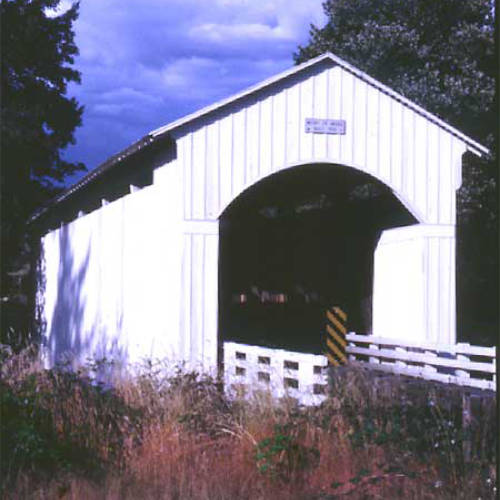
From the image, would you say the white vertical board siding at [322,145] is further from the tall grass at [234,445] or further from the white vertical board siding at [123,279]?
the tall grass at [234,445]

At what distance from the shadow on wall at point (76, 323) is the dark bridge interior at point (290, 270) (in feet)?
9.49

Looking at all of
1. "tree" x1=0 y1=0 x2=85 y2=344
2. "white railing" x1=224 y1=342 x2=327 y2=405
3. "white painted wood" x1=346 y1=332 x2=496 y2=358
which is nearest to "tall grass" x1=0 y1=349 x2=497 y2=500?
"white railing" x1=224 y1=342 x2=327 y2=405

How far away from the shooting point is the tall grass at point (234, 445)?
6652 millimetres

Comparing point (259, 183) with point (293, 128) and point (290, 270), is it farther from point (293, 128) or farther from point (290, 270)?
point (290, 270)

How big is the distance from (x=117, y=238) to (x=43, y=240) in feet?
28.2

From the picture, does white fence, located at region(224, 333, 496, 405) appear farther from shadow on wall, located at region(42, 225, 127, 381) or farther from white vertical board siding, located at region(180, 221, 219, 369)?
shadow on wall, located at region(42, 225, 127, 381)

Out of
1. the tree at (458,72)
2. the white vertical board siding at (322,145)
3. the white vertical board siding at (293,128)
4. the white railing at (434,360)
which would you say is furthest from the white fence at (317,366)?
the tree at (458,72)

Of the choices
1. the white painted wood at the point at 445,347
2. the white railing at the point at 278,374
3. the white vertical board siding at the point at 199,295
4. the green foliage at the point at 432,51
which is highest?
the green foliage at the point at 432,51

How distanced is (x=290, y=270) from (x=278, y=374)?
1046cm

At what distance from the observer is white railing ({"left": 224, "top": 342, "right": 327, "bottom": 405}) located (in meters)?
8.97

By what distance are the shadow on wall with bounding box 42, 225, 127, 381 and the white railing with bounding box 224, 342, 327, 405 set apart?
279 cm

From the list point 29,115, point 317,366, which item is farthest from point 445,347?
point 29,115

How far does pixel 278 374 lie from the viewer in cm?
936

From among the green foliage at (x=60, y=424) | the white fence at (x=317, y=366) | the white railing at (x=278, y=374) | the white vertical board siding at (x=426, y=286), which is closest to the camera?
the green foliage at (x=60, y=424)
